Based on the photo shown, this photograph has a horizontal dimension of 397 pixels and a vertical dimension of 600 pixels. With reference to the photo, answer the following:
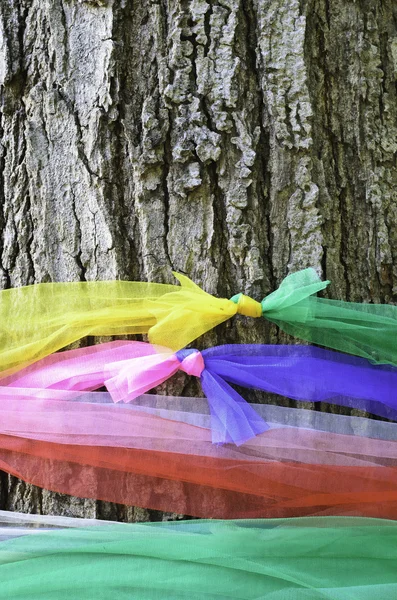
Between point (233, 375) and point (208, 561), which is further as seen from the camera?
point (233, 375)

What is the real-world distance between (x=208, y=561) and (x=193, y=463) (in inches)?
5.4

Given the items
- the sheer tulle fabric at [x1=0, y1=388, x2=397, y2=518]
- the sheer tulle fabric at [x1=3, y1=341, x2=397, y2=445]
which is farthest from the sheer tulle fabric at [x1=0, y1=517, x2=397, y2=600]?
the sheer tulle fabric at [x1=3, y1=341, x2=397, y2=445]

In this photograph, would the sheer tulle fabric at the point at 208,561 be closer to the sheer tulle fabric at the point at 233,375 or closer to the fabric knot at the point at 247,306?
the sheer tulle fabric at the point at 233,375

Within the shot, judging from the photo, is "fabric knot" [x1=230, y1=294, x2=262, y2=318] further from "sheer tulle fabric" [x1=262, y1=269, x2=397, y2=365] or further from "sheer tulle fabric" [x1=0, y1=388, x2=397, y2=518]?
"sheer tulle fabric" [x1=0, y1=388, x2=397, y2=518]

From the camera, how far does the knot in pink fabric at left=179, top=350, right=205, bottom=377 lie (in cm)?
101

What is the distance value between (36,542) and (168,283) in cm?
43

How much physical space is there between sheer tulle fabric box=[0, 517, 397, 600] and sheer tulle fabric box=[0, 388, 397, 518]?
0.12 ft

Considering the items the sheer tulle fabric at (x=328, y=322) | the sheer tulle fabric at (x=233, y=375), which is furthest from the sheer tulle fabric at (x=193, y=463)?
the sheer tulle fabric at (x=328, y=322)

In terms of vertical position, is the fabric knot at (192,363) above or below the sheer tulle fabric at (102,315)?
below

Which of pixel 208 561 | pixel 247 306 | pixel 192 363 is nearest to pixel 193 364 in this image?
pixel 192 363

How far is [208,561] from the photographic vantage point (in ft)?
2.98

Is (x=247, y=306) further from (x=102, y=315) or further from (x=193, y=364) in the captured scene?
(x=102, y=315)

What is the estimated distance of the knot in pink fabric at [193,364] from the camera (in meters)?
1.01

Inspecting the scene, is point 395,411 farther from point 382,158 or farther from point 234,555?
point 382,158
